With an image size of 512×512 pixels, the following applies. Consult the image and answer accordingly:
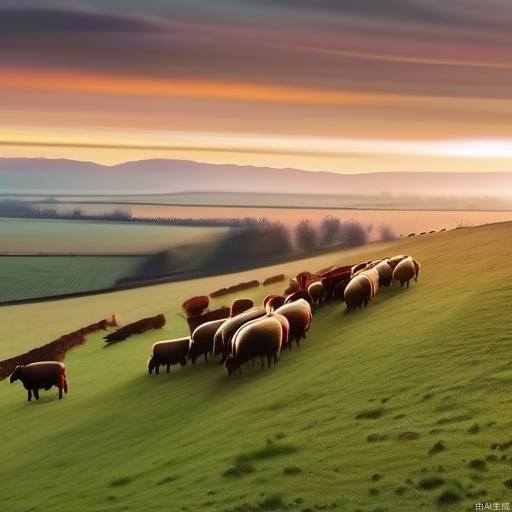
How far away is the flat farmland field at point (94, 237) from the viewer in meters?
103

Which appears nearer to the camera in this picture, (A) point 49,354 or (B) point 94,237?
(A) point 49,354

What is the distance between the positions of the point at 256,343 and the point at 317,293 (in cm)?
672

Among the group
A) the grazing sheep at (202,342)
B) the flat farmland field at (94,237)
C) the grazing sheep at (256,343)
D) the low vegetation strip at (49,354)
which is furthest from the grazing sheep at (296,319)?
the flat farmland field at (94,237)

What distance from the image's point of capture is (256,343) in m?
15.7

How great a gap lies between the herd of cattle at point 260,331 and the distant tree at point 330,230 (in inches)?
3218

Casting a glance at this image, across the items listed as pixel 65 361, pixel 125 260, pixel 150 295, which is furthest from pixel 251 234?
pixel 65 361

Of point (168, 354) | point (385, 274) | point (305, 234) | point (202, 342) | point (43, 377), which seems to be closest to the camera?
point (202, 342)

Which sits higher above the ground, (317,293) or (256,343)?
(317,293)

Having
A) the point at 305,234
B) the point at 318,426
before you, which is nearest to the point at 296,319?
the point at 318,426

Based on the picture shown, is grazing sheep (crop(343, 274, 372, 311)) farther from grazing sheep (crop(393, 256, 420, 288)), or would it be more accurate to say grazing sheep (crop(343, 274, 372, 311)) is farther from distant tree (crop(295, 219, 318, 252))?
distant tree (crop(295, 219, 318, 252))

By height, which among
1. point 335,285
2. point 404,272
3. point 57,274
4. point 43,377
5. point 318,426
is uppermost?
point 404,272

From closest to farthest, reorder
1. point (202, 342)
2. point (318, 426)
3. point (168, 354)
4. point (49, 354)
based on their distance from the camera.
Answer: point (318, 426) → point (202, 342) → point (168, 354) → point (49, 354)

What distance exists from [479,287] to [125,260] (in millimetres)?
76346

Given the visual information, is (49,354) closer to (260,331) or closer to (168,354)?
(168,354)
